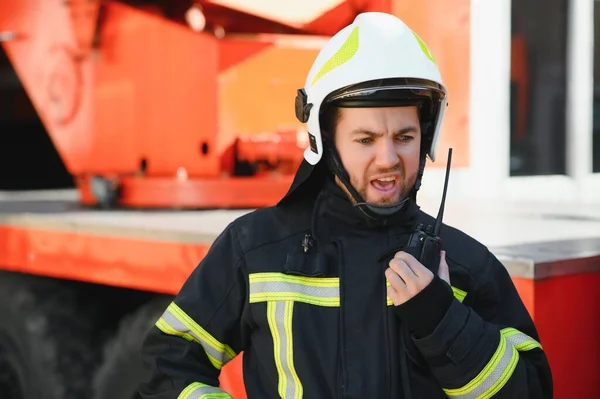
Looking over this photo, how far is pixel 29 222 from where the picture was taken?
359 centimetres

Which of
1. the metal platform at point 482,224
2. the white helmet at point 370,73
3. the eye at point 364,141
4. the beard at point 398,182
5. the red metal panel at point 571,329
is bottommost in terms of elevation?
the red metal panel at point 571,329

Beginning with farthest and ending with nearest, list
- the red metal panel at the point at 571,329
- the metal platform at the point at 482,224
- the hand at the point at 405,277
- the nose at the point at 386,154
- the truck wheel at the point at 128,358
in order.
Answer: the truck wheel at the point at 128,358 < the metal platform at the point at 482,224 < the red metal panel at the point at 571,329 < the nose at the point at 386,154 < the hand at the point at 405,277

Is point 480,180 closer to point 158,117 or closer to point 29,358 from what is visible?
point 158,117

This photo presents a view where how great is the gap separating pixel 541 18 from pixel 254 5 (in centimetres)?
331

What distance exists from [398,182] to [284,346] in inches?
14.1

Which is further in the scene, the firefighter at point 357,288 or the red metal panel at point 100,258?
the red metal panel at point 100,258

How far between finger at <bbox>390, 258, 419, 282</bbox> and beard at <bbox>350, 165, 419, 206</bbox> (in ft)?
0.51

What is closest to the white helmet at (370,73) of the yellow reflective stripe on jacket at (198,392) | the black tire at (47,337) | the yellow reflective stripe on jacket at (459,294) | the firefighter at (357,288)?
the firefighter at (357,288)

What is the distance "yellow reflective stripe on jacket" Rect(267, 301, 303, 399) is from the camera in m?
1.70

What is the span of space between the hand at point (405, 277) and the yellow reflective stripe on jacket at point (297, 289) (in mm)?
144

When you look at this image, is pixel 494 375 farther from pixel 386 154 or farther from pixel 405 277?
pixel 386 154

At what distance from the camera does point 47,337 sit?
3.67 metres

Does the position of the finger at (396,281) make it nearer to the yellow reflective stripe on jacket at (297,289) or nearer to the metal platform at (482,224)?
the yellow reflective stripe on jacket at (297,289)

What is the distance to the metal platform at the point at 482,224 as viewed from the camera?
235 centimetres
